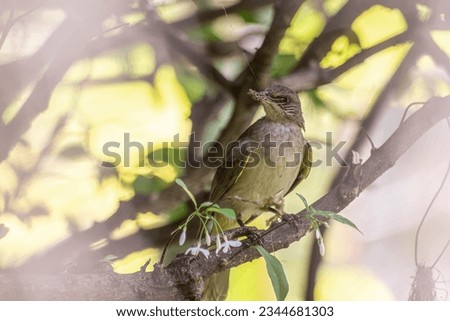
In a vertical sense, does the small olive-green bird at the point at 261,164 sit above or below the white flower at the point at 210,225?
above

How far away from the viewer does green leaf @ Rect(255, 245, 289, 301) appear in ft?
2.62

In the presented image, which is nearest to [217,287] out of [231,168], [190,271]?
[190,271]

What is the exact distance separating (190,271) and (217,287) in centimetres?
4

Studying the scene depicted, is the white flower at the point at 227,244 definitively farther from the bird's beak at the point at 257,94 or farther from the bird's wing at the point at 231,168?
the bird's beak at the point at 257,94

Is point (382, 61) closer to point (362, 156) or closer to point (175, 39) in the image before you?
point (362, 156)

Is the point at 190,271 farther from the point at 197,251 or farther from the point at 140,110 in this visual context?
the point at 140,110

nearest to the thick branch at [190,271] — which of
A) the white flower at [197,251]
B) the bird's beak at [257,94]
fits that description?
the white flower at [197,251]

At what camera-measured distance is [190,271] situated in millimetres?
792

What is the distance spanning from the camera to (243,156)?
79cm

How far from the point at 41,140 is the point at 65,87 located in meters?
0.07

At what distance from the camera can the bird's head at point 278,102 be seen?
2.60 feet

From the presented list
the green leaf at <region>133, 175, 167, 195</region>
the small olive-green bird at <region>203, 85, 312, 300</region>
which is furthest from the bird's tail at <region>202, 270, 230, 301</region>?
the green leaf at <region>133, 175, 167, 195</region>

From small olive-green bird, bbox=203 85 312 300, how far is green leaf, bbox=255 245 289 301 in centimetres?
5
